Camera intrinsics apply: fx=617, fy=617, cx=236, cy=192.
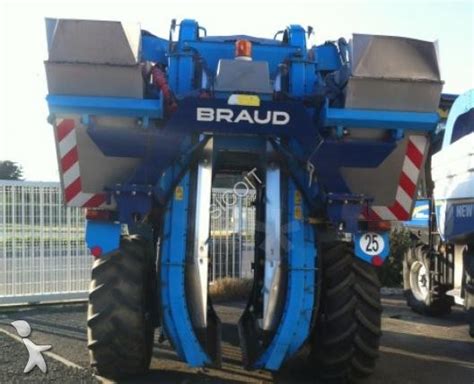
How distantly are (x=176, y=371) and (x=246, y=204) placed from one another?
6126 millimetres

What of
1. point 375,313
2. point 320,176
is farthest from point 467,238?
point 320,176

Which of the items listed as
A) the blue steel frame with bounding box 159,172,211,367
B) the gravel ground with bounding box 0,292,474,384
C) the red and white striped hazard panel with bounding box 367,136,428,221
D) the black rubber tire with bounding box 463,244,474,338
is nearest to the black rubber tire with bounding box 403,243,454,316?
the gravel ground with bounding box 0,292,474,384

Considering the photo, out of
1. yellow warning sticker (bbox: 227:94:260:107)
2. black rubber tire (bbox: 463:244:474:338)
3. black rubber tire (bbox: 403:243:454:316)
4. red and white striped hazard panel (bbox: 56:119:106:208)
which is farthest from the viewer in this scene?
black rubber tire (bbox: 403:243:454:316)

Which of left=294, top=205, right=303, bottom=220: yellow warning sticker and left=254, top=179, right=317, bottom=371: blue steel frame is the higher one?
left=294, top=205, right=303, bottom=220: yellow warning sticker

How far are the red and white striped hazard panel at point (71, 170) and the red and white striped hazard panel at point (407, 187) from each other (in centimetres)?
226

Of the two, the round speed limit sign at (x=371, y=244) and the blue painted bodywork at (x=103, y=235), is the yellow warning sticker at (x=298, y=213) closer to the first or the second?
the round speed limit sign at (x=371, y=244)

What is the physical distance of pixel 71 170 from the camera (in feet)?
15.9

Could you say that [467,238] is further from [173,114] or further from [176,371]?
[173,114]

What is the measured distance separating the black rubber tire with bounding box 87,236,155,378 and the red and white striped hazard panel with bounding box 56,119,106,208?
45cm

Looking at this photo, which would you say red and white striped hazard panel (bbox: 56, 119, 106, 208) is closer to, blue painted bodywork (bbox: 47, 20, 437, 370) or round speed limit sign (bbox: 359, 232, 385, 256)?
blue painted bodywork (bbox: 47, 20, 437, 370)

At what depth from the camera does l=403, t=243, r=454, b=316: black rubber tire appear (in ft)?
30.0

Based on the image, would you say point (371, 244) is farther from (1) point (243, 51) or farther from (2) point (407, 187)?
(1) point (243, 51)

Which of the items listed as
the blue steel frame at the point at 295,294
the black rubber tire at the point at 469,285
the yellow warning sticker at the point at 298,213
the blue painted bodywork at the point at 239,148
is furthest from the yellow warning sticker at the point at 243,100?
the black rubber tire at the point at 469,285

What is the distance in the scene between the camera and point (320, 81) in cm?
526
